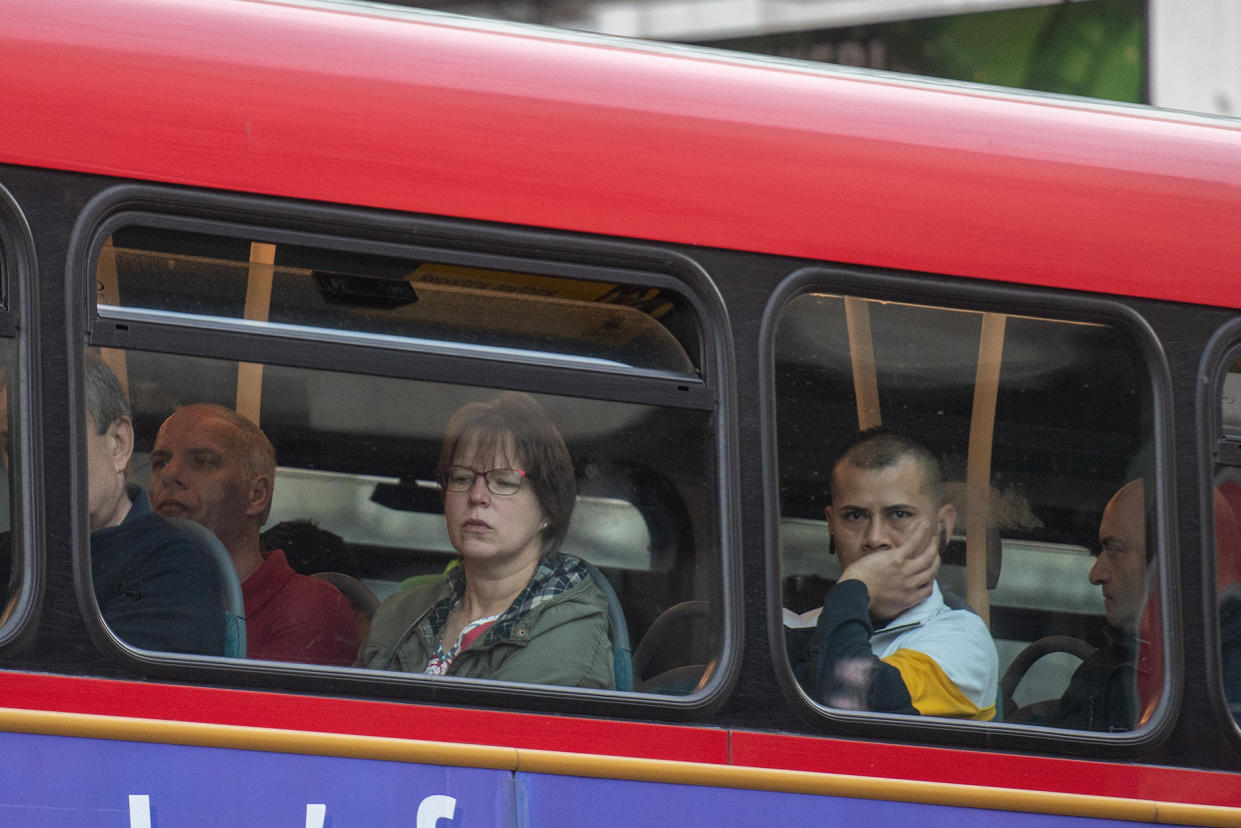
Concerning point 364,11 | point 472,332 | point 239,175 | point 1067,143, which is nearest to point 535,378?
point 472,332

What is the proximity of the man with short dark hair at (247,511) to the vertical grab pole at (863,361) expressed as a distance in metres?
1.11

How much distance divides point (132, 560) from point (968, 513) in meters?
1.66

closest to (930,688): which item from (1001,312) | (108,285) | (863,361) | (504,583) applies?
(863,361)

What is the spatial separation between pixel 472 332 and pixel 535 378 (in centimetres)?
15

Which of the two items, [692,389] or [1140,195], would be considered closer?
[692,389]

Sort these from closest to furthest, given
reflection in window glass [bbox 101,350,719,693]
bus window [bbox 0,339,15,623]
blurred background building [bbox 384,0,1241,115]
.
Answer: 1. bus window [bbox 0,339,15,623]
2. reflection in window glass [bbox 101,350,719,693]
3. blurred background building [bbox 384,0,1241,115]

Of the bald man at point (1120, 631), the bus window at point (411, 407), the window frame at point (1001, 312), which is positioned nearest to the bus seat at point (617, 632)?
the bus window at point (411, 407)

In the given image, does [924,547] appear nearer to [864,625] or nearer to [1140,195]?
[864,625]

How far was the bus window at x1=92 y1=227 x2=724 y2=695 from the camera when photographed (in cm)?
256

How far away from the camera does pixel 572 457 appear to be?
2.78m

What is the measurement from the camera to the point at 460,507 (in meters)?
2.83

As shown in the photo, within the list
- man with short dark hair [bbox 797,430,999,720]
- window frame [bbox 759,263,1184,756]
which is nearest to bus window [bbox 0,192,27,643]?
window frame [bbox 759,263,1184,756]

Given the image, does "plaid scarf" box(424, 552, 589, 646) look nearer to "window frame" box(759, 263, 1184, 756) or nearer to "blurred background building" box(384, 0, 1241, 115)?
"window frame" box(759, 263, 1184, 756)

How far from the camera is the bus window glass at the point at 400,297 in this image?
8.36 feet
